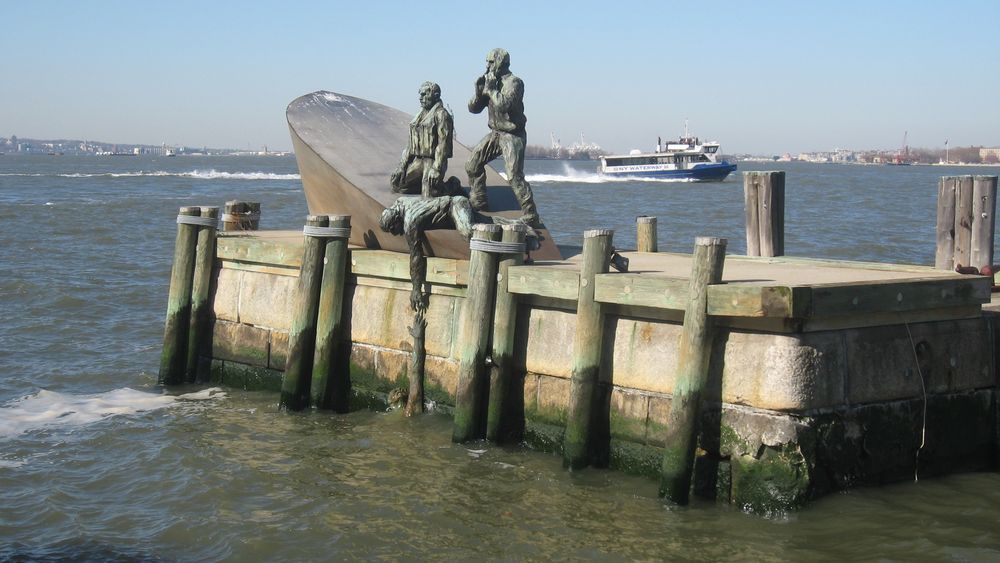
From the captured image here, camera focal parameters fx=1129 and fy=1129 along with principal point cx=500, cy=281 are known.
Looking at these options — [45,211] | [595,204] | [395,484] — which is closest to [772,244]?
[395,484]

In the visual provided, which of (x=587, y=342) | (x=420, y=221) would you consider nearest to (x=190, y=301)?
(x=420, y=221)

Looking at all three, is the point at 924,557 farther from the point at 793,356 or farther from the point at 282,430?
the point at 282,430

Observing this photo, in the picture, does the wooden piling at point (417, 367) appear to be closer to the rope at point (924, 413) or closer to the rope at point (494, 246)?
the rope at point (494, 246)

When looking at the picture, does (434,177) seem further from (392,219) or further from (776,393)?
(776,393)

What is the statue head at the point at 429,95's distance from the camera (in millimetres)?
10891

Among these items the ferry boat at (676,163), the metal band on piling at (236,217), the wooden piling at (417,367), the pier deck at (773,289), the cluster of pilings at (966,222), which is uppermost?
the ferry boat at (676,163)

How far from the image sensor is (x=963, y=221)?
11320mm

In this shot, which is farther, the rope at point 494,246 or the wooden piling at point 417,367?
the wooden piling at point 417,367

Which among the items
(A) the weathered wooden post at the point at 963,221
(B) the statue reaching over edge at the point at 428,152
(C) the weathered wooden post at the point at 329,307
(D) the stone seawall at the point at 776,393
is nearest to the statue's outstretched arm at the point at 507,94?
(B) the statue reaching over edge at the point at 428,152

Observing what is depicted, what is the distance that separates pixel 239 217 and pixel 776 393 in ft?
24.1

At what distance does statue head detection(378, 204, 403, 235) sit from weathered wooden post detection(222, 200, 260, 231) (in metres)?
2.90

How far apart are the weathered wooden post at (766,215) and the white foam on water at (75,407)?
587 cm

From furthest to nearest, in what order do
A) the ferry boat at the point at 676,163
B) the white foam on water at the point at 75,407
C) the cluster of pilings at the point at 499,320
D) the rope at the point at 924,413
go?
the ferry boat at the point at 676,163
the white foam on water at the point at 75,407
the rope at the point at 924,413
the cluster of pilings at the point at 499,320

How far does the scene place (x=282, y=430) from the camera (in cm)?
1023
